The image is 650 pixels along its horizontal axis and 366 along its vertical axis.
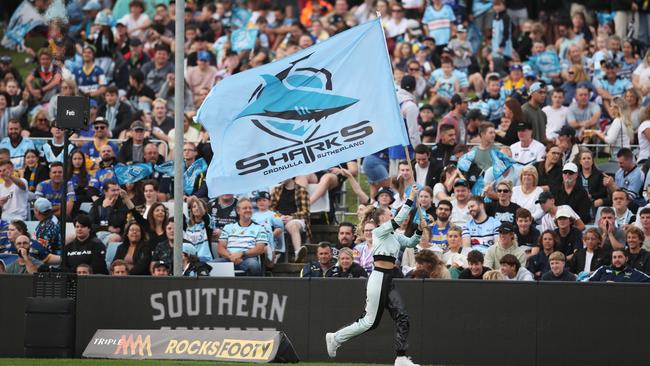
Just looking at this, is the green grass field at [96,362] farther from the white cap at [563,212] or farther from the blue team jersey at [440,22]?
the blue team jersey at [440,22]

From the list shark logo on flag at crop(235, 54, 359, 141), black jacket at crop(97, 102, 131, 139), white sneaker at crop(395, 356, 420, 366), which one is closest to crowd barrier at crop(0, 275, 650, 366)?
white sneaker at crop(395, 356, 420, 366)

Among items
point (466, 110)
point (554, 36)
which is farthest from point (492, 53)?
point (466, 110)

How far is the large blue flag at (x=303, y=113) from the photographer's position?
52.4 ft

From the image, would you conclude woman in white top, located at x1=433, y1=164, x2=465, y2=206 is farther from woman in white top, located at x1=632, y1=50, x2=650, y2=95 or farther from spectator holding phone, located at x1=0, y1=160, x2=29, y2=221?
spectator holding phone, located at x1=0, y1=160, x2=29, y2=221

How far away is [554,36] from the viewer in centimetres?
2825

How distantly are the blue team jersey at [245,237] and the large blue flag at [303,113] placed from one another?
9.02 feet

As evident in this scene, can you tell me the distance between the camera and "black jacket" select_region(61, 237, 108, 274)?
18.5 m

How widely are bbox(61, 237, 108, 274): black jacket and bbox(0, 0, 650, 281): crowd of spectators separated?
0.03 metres

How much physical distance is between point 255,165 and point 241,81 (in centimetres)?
106

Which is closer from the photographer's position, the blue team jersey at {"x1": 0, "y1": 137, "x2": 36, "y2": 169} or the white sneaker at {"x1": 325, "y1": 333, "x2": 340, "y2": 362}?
the white sneaker at {"x1": 325, "y1": 333, "x2": 340, "y2": 362}

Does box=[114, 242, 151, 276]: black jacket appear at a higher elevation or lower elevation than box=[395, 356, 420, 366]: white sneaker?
higher

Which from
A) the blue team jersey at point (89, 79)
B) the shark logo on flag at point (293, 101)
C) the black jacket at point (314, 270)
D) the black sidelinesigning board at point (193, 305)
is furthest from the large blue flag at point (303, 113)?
the blue team jersey at point (89, 79)

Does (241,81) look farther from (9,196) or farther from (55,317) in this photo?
(9,196)

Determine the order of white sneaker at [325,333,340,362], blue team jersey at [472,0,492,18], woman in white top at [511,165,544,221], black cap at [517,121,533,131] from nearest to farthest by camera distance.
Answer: white sneaker at [325,333,340,362]
woman in white top at [511,165,544,221]
black cap at [517,121,533,131]
blue team jersey at [472,0,492,18]
